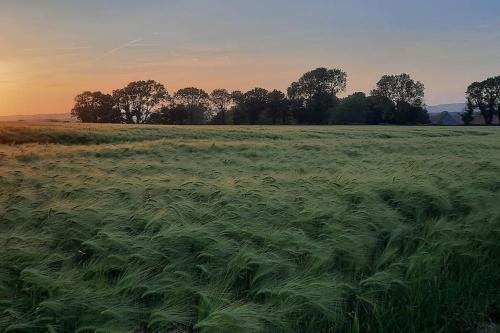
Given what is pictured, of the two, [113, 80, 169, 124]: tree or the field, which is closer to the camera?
the field

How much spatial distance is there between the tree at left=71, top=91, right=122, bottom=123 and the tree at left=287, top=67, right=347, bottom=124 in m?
35.7

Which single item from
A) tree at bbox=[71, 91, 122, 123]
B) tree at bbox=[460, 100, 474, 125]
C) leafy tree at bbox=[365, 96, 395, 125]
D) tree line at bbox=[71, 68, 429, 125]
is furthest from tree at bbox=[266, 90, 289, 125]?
tree at bbox=[460, 100, 474, 125]

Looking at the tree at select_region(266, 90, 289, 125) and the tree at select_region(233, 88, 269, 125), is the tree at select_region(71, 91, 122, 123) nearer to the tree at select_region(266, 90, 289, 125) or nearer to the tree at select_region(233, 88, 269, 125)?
the tree at select_region(233, 88, 269, 125)

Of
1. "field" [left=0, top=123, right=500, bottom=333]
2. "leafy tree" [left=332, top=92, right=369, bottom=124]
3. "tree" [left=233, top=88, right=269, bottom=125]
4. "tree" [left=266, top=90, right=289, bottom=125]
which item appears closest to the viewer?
"field" [left=0, top=123, right=500, bottom=333]

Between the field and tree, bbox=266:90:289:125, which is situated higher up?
tree, bbox=266:90:289:125

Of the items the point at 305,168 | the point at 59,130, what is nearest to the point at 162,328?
the point at 305,168

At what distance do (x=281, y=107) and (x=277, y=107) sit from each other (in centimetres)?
85

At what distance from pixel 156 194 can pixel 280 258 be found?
8.39ft

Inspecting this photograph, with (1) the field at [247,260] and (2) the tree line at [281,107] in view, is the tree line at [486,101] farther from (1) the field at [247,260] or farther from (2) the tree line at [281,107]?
(1) the field at [247,260]

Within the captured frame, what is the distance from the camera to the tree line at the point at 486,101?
271 feet

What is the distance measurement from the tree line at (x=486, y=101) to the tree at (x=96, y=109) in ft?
228

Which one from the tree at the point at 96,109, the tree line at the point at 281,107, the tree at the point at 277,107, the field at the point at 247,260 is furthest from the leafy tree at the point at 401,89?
the field at the point at 247,260

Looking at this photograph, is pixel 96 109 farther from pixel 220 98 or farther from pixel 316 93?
pixel 316 93

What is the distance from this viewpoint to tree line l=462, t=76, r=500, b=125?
82619 millimetres
